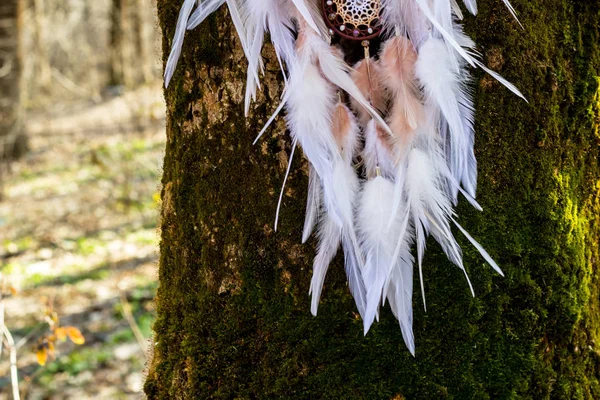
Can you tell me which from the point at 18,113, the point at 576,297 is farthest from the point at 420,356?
the point at 18,113

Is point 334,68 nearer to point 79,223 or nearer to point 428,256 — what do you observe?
point 428,256

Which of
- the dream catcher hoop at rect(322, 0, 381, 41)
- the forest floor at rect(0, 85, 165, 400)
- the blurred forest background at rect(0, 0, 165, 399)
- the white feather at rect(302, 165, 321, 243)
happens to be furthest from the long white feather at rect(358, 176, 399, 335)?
the forest floor at rect(0, 85, 165, 400)

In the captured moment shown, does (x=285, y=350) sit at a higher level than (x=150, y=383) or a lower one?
higher

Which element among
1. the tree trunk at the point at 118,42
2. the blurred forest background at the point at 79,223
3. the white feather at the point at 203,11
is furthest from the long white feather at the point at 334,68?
the tree trunk at the point at 118,42

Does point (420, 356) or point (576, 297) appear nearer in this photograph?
point (420, 356)

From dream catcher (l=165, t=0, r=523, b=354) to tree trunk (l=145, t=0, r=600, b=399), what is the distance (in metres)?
0.04

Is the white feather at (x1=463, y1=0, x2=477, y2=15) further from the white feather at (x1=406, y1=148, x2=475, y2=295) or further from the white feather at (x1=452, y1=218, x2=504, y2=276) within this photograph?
the white feather at (x1=452, y1=218, x2=504, y2=276)

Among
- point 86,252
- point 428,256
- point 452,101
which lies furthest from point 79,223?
point 452,101

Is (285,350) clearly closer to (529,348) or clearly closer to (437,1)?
(529,348)

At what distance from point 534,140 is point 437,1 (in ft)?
1.37

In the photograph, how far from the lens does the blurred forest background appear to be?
435cm

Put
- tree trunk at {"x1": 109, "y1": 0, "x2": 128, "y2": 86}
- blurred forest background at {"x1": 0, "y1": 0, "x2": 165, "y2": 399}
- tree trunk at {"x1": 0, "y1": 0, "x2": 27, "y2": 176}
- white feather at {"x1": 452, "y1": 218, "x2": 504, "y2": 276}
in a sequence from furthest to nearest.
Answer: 1. tree trunk at {"x1": 109, "y1": 0, "x2": 128, "y2": 86}
2. tree trunk at {"x1": 0, "y1": 0, "x2": 27, "y2": 176}
3. blurred forest background at {"x1": 0, "y1": 0, "x2": 165, "y2": 399}
4. white feather at {"x1": 452, "y1": 218, "x2": 504, "y2": 276}

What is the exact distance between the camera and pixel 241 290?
5.05ft

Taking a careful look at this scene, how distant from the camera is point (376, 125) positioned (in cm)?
148
